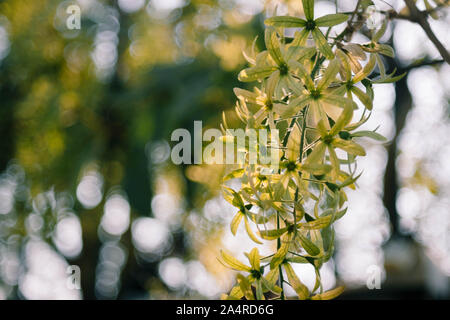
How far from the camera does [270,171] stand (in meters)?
0.44

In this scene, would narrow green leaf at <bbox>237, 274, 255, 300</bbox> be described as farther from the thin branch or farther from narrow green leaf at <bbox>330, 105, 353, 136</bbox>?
the thin branch

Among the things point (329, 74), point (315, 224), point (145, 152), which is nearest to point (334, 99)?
point (329, 74)

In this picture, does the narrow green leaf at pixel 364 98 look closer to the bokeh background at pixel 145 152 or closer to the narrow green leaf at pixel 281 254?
the narrow green leaf at pixel 281 254

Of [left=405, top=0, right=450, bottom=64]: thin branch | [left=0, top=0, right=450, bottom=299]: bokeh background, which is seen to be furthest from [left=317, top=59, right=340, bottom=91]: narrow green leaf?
[left=0, top=0, right=450, bottom=299]: bokeh background

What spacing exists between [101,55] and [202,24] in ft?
2.83

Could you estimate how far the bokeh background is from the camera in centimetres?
200

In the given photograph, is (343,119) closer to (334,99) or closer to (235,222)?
(334,99)

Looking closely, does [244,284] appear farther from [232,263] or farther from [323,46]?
[323,46]

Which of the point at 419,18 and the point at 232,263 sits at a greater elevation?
the point at 419,18

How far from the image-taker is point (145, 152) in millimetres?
2090

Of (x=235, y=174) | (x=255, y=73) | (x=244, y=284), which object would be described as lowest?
(x=244, y=284)

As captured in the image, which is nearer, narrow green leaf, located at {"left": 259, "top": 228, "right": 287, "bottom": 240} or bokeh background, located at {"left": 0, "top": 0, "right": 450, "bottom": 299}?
narrow green leaf, located at {"left": 259, "top": 228, "right": 287, "bottom": 240}

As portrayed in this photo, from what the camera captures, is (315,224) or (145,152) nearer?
(315,224)

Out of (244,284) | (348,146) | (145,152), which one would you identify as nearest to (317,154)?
(348,146)
